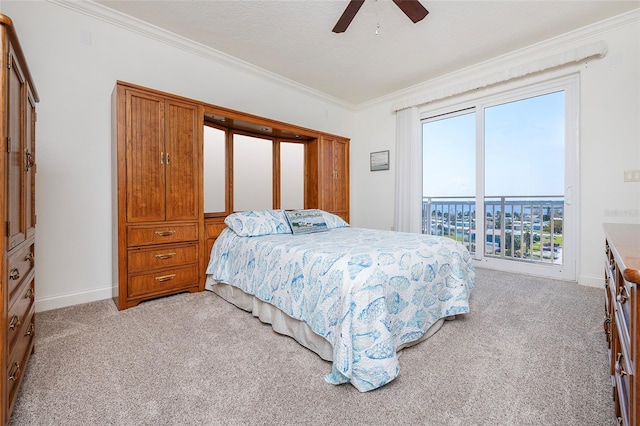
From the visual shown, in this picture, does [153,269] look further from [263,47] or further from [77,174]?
[263,47]

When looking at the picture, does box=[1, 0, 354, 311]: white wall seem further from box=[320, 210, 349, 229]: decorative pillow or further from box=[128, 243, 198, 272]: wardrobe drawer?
box=[320, 210, 349, 229]: decorative pillow

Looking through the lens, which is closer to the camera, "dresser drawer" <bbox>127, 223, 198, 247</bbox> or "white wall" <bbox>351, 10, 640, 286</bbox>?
"dresser drawer" <bbox>127, 223, 198, 247</bbox>

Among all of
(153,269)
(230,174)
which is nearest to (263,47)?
(230,174)

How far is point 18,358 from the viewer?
1.25 meters

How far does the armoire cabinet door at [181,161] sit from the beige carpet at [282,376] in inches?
39.9

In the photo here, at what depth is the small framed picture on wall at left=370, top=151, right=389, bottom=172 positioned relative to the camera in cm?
481

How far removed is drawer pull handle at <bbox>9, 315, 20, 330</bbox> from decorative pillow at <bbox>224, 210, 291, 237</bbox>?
1.57 metres

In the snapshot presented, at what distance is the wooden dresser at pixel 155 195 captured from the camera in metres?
2.40

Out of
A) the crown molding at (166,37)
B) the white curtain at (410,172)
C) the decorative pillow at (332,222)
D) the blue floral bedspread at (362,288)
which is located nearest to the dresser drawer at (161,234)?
the blue floral bedspread at (362,288)

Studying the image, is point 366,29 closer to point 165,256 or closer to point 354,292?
point 354,292

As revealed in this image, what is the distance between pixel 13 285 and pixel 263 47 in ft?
10.3

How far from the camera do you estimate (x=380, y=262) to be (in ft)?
5.33

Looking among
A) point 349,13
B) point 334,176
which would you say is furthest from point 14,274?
point 334,176

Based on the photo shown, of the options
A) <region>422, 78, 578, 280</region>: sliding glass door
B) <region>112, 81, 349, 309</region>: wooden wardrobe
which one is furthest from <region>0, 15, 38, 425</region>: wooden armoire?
<region>422, 78, 578, 280</region>: sliding glass door
